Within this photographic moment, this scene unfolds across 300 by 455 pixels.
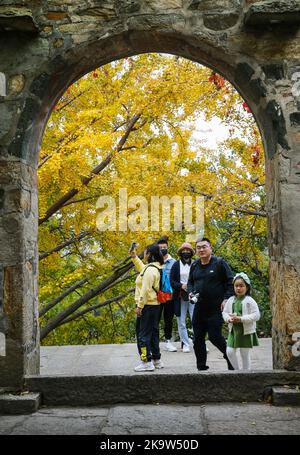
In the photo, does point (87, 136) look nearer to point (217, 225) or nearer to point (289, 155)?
point (289, 155)

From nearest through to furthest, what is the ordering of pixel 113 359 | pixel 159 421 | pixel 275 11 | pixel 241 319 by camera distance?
pixel 159 421, pixel 275 11, pixel 241 319, pixel 113 359

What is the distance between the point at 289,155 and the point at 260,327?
9254 mm

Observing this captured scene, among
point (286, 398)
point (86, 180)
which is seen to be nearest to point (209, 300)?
point (286, 398)

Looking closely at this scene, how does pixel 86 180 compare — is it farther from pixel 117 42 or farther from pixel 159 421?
pixel 159 421

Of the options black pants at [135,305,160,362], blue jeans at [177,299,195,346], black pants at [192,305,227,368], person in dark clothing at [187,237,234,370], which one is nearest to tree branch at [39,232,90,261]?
blue jeans at [177,299,195,346]

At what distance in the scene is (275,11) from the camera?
3.77 metres

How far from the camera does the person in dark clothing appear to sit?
4539mm

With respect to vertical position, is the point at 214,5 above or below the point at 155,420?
above

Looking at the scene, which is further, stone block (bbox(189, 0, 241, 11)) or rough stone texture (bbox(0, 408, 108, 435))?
stone block (bbox(189, 0, 241, 11))

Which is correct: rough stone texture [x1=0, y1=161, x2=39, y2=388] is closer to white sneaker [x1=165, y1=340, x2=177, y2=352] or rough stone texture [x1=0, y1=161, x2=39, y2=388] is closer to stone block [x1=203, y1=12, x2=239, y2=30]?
stone block [x1=203, y1=12, x2=239, y2=30]

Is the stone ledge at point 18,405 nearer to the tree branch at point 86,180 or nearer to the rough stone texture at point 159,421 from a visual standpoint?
the rough stone texture at point 159,421

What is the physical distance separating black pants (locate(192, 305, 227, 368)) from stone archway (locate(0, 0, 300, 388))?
0.57 m

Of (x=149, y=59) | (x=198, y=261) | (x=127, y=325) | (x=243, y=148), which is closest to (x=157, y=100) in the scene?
(x=149, y=59)

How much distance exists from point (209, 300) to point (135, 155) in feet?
13.5
